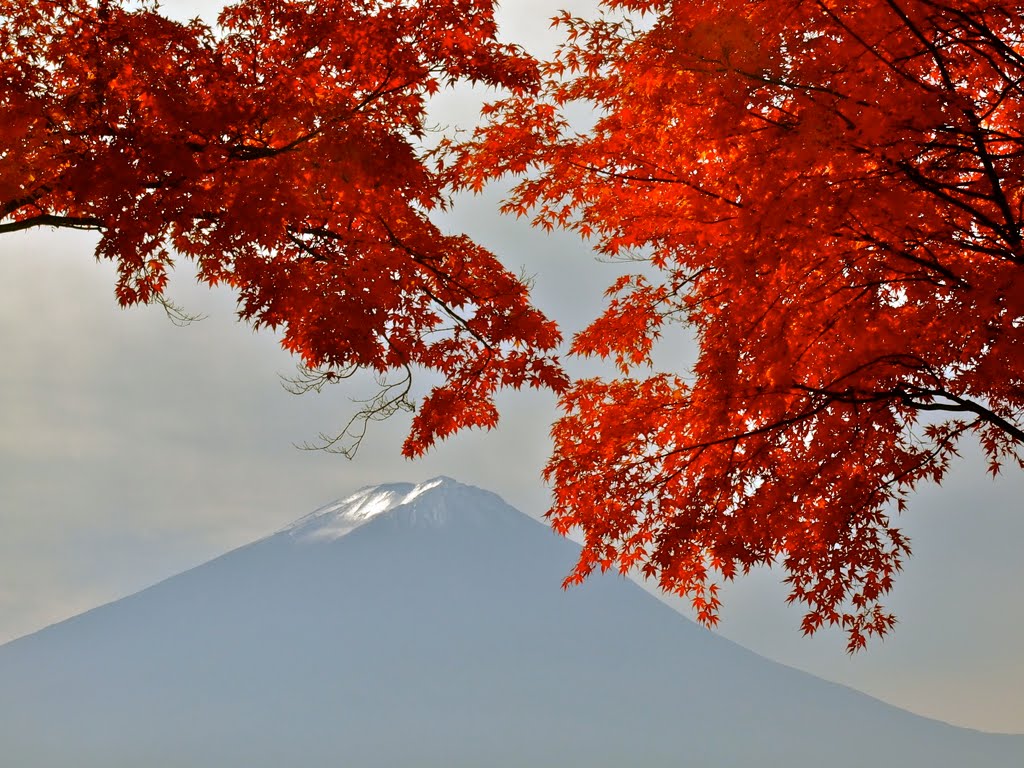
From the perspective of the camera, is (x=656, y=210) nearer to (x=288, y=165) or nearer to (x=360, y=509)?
(x=288, y=165)

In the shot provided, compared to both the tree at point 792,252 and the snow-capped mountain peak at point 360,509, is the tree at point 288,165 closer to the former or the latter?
the tree at point 792,252

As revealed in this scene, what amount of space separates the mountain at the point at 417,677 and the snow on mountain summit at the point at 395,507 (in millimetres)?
662

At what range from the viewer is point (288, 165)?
673 cm

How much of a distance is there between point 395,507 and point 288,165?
154 m

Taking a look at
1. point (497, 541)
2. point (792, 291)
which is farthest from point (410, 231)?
point (497, 541)

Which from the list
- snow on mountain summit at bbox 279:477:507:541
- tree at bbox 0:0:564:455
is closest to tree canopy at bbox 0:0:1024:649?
tree at bbox 0:0:564:455

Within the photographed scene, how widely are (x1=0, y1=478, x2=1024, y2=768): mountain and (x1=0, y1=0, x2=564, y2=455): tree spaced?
362 feet

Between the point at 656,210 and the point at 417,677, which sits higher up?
the point at 656,210

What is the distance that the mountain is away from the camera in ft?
373

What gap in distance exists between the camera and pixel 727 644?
478ft

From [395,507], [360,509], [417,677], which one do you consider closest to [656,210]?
[417,677]

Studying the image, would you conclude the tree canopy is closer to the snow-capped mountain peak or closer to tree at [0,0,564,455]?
tree at [0,0,564,455]

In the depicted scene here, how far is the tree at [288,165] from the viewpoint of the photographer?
6227 millimetres

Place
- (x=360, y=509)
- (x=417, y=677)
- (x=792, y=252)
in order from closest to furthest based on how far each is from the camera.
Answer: (x=792, y=252), (x=417, y=677), (x=360, y=509)
